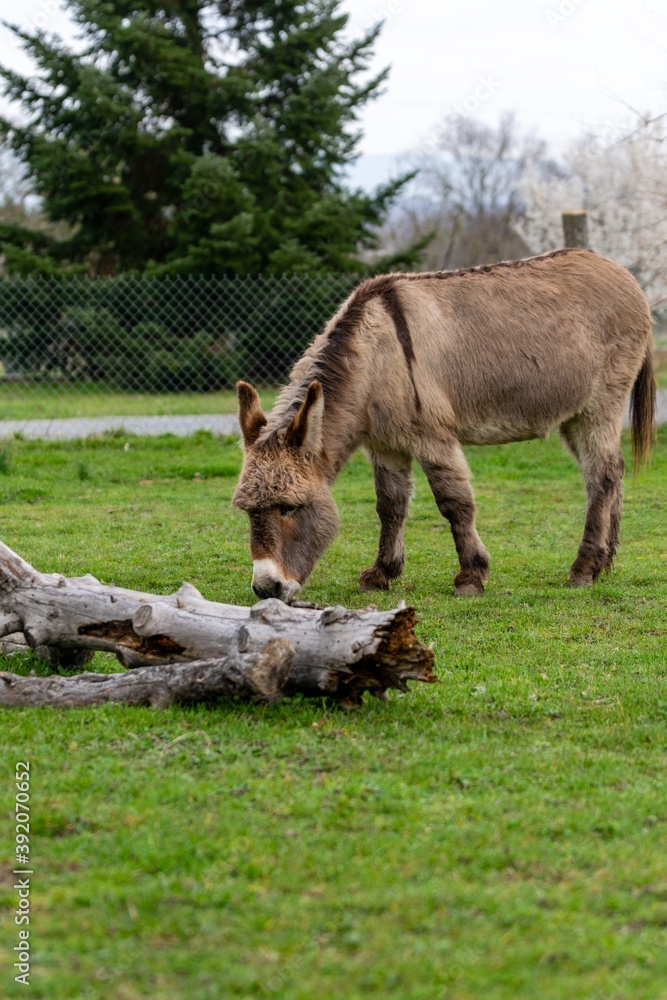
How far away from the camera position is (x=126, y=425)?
41.4 ft

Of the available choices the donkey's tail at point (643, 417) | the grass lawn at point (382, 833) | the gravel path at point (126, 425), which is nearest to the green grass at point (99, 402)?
the gravel path at point (126, 425)

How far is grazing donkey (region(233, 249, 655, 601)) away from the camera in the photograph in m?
5.47

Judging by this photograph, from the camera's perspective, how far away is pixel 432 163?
3766 cm

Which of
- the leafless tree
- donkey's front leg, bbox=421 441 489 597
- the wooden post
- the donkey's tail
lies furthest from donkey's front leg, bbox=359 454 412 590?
the leafless tree

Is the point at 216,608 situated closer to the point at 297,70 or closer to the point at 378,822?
the point at 378,822

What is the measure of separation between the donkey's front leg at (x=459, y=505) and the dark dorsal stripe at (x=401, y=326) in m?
0.37

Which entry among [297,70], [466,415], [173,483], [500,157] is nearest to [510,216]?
[500,157]

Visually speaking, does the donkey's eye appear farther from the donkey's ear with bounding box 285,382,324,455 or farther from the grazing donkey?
the donkey's ear with bounding box 285,382,324,455

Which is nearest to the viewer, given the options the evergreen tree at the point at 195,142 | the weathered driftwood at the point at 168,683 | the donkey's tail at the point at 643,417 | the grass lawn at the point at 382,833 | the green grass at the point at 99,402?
the grass lawn at the point at 382,833

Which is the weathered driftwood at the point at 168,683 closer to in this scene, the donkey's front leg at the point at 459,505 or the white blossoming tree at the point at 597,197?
the donkey's front leg at the point at 459,505

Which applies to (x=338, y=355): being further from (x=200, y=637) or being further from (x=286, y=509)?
(x=200, y=637)

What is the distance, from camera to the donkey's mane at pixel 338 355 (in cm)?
552

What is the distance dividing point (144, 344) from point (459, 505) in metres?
9.34

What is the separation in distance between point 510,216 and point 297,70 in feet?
71.6
